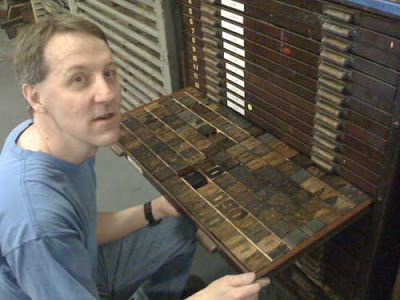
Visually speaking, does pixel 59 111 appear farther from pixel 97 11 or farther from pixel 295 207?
pixel 97 11

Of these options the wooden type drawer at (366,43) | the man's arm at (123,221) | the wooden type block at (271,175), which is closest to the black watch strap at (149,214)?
the man's arm at (123,221)

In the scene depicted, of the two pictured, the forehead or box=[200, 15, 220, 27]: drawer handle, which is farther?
box=[200, 15, 220, 27]: drawer handle

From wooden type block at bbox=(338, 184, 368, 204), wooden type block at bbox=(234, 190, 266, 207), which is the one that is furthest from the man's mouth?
wooden type block at bbox=(338, 184, 368, 204)

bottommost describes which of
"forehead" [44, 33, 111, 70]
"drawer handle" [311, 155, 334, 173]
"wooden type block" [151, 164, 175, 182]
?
"wooden type block" [151, 164, 175, 182]

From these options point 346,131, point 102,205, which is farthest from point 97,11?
point 346,131

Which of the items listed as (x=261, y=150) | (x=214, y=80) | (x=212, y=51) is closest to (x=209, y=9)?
(x=212, y=51)

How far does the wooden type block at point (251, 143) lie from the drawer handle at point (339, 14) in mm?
465

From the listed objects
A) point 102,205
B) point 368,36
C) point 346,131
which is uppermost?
point 368,36

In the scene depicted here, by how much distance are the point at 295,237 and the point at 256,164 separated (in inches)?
11.6

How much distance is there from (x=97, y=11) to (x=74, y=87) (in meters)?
1.31

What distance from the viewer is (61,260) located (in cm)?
96

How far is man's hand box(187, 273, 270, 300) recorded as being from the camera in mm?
973

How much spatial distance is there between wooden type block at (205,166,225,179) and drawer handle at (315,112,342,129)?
0.30 meters

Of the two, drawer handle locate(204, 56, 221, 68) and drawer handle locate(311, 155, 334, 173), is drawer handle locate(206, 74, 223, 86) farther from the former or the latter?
drawer handle locate(311, 155, 334, 173)
